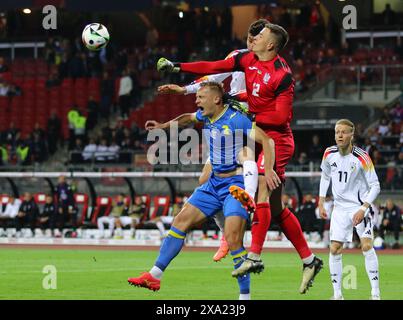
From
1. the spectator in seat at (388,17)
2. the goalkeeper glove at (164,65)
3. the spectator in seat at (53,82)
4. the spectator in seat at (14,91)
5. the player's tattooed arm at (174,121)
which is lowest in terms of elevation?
the player's tattooed arm at (174,121)

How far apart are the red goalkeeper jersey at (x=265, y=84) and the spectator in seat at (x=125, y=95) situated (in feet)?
84.9

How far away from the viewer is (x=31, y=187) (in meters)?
32.1

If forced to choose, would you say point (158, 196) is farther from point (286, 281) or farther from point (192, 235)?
point (286, 281)

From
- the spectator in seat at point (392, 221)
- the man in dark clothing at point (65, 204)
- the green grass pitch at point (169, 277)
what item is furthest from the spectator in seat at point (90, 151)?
the spectator in seat at point (392, 221)

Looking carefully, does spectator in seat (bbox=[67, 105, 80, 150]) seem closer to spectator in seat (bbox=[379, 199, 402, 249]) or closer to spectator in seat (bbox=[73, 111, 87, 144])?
spectator in seat (bbox=[73, 111, 87, 144])

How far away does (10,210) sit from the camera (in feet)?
103

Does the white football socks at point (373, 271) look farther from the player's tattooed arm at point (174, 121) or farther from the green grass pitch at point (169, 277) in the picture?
the player's tattooed arm at point (174, 121)

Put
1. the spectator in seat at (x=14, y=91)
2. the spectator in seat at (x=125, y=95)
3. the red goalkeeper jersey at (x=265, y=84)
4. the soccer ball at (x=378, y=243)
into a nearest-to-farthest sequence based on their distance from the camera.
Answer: the red goalkeeper jersey at (x=265, y=84)
the soccer ball at (x=378, y=243)
the spectator in seat at (x=125, y=95)
the spectator in seat at (x=14, y=91)

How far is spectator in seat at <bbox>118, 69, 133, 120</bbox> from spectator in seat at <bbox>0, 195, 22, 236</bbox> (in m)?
7.74

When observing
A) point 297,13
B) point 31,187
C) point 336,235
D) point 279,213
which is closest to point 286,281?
point 336,235

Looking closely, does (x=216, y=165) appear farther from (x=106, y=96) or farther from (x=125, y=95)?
(x=125, y=95)

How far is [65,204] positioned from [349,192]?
710 inches

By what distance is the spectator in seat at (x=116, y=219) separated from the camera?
3045cm

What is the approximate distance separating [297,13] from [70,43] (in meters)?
9.19
